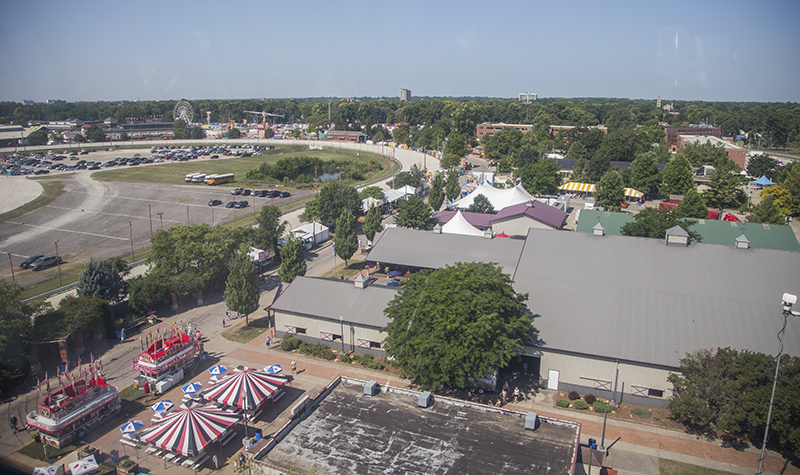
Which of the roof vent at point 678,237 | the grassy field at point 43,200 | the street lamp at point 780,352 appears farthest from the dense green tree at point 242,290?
the grassy field at point 43,200

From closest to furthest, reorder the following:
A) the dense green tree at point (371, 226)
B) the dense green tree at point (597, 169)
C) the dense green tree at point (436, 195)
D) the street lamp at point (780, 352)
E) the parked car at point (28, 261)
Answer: the street lamp at point (780, 352)
the parked car at point (28, 261)
the dense green tree at point (371, 226)
the dense green tree at point (436, 195)
the dense green tree at point (597, 169)

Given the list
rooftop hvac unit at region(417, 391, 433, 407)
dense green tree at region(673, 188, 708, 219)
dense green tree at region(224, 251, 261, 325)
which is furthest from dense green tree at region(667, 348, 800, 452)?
dense green tree at region(673, 188, 708, 219)

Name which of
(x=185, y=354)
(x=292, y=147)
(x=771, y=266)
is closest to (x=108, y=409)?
(x=185, y=354)

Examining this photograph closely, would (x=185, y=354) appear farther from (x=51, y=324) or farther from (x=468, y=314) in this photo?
(x=468, y=314)

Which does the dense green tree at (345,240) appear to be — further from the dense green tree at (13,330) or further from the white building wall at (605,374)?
the dense green tree at (13,330)

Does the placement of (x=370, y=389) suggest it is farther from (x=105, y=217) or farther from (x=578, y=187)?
(x=578, y=187)

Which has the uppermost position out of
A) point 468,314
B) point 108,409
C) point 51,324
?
point 468,314
